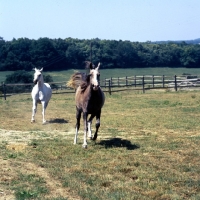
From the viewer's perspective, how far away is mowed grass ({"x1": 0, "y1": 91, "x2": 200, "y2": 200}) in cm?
658

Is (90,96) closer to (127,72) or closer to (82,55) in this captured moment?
(82,55)

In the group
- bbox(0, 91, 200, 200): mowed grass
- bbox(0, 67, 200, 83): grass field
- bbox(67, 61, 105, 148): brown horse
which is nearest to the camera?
bbox(0, 91, 200, 200): mowed grass

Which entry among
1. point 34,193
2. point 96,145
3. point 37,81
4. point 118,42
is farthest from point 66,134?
point 118,42

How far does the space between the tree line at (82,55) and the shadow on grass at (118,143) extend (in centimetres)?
4121

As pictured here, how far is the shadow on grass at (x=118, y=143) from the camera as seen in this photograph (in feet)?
34.8

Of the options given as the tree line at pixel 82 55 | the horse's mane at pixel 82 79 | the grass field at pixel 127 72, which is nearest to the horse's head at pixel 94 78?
the horse's mane at pixel 82 79

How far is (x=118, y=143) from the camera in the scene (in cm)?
1116

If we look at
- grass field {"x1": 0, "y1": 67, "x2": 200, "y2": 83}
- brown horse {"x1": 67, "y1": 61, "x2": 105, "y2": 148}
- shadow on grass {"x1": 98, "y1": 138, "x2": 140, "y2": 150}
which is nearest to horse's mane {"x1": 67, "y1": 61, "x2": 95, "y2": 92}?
brown horse {"x1": 67, "y1": 61, "x2": 105, "y2": 148}

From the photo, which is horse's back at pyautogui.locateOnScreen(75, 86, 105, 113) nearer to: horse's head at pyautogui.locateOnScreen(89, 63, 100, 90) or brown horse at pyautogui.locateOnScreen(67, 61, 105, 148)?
brown horse at pyautogui.locateOnScreen(67, 61, 105, 148)

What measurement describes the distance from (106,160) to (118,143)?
7.46 ft

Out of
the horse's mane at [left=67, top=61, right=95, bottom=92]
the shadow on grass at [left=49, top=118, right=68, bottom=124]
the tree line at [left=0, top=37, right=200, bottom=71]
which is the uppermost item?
the tree line at [left=0, top=37, right=200, bottom=71]

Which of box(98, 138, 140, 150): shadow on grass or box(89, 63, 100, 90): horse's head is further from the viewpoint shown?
box(98, 138, 140, 150): shadow on grass

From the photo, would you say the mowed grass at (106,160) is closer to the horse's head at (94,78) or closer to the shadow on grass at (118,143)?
the shadow on grass at (118,143)

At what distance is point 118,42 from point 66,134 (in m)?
64.3
